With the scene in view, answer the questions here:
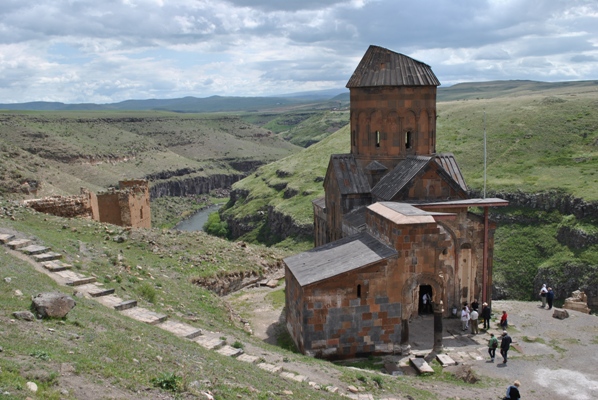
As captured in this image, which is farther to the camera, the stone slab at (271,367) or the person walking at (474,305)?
the person walking at (474,305)

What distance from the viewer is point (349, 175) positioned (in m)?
19.0

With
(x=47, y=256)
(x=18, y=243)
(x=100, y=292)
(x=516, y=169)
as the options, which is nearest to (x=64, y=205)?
(x=18, y=243)

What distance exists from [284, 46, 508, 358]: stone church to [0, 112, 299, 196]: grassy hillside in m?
20.9

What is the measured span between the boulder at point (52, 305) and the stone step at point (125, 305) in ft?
8.19

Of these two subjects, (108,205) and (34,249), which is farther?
(108,205)

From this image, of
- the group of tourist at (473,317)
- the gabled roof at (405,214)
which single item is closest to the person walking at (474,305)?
the group of tourist at (473,317)

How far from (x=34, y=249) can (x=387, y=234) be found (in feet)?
30.8

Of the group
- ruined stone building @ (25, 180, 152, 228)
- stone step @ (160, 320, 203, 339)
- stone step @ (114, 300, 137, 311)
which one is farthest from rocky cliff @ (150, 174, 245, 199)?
stone step @ (160, 320, 203, 339)

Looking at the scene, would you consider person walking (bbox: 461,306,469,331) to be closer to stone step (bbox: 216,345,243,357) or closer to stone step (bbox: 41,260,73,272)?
stone step (bbox: 216,345,243,357)

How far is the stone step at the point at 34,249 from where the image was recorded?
13281mm

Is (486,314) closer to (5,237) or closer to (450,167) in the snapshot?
(450,167)

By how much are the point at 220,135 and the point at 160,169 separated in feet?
136

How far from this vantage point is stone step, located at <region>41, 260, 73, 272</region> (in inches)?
492

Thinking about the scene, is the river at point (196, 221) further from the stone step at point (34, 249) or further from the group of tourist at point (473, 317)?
the group of tourist at point (473, 317)
